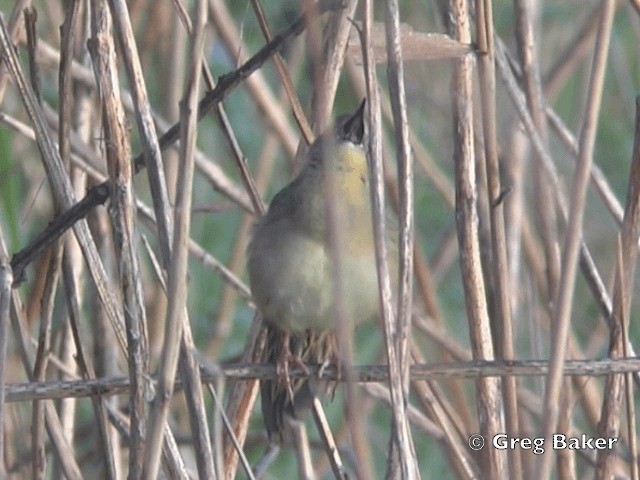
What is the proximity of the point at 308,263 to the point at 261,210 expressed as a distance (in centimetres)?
14

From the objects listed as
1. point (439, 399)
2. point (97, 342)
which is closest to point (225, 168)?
point (97, 342)

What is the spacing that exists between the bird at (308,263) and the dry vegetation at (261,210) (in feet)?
0.19

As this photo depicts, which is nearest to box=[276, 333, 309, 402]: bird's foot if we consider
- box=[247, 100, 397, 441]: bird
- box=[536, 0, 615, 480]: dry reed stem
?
box=[247, 100, 397, 441]: bird

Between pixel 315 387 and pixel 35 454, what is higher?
pixel 315 387

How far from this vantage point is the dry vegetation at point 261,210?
1.33 meters

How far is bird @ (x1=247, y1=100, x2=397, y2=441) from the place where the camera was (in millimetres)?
2021

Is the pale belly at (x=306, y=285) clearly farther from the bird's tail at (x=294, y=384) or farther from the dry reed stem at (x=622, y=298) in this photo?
the dry reed stem at (x=622, y=298)

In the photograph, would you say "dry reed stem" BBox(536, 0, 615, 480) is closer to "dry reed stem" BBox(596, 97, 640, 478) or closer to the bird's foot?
"dry reed stem" BBox(596, 97, 640, 478)

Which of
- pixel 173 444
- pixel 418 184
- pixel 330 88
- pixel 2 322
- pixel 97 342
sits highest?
pixel 418 184

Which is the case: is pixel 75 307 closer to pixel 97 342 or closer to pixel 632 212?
pixel 97 342

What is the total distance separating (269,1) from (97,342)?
0.92 meters

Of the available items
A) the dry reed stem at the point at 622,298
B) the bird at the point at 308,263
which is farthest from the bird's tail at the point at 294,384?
the dry reed stem at the point at 622,298

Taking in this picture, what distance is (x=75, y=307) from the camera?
1762 mm

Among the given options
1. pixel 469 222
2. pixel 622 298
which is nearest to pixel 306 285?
pixel 469 222
